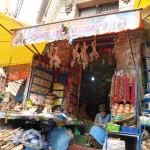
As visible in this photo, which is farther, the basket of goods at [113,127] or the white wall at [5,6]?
the white wall at [5,6]

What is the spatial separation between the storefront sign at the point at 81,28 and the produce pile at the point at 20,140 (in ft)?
9.44

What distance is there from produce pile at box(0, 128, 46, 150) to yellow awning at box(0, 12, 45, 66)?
3041 millimetres

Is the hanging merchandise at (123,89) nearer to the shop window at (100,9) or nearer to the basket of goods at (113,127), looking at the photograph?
the basket of goods at (113,127)

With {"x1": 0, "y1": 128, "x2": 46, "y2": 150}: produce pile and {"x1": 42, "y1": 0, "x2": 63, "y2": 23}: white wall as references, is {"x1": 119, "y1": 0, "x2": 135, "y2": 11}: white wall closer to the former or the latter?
{"x1": 42, "y1": 0, "x2": 63, "y2": 23}: white wall

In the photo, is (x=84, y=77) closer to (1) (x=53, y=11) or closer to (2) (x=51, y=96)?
(2) (x=51, y=96)

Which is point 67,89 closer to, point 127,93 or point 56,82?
point 56,82

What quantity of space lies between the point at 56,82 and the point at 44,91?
0.68 metres

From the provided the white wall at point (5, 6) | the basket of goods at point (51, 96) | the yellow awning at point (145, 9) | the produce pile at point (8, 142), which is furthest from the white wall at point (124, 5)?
the white wall at point (5, 6)

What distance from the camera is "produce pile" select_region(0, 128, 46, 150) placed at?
626 centimetres

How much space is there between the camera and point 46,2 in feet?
44.8

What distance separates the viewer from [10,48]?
9297 mm

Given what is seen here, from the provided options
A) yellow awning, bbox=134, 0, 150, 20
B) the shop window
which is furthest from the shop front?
the shop window

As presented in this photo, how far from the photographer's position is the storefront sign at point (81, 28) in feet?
18.2

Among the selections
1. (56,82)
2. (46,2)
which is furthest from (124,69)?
(46,2)
